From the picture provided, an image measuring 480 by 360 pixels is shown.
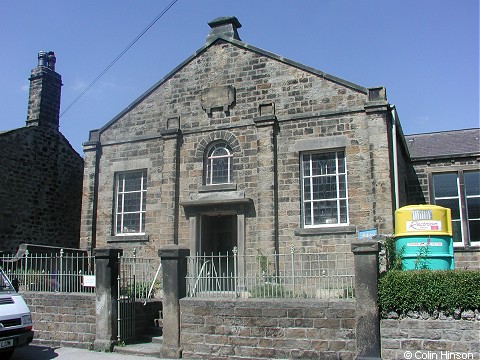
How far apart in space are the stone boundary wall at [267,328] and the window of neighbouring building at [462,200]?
9.34 metres

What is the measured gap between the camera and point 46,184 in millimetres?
19250

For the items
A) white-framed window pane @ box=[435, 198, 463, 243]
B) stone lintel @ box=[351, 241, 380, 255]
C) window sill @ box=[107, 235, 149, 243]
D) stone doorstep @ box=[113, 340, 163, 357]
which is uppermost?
white-framed window pane @ box=[435, 198, 463, 243]

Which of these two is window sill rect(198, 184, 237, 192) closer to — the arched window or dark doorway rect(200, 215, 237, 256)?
the arched window

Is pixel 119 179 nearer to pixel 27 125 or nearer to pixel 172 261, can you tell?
pixel 27 125

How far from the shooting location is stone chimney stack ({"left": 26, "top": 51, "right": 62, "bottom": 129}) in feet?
62.3

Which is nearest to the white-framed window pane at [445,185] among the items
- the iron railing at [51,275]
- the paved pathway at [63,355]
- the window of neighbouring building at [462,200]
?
the window of neighbouring building at [462,200]

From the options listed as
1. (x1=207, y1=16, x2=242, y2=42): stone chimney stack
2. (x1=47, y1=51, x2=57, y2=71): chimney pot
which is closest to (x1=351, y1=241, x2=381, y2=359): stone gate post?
(x1=207, y1=16, x2=242, y2=42): stone chimney stack

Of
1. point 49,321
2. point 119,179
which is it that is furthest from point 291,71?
point 49,321

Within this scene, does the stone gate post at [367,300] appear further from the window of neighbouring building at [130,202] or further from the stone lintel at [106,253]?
the window of neighbouring building at [130,202]

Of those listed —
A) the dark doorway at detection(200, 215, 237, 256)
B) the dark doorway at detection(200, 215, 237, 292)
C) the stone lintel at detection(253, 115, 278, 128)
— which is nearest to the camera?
the stone lintel at detection(253, 115, 278, 128)

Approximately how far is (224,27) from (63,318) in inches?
412

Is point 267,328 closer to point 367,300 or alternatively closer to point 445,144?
point 367,300

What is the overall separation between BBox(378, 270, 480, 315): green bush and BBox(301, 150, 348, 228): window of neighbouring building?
537 centimetres

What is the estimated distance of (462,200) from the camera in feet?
55.1
